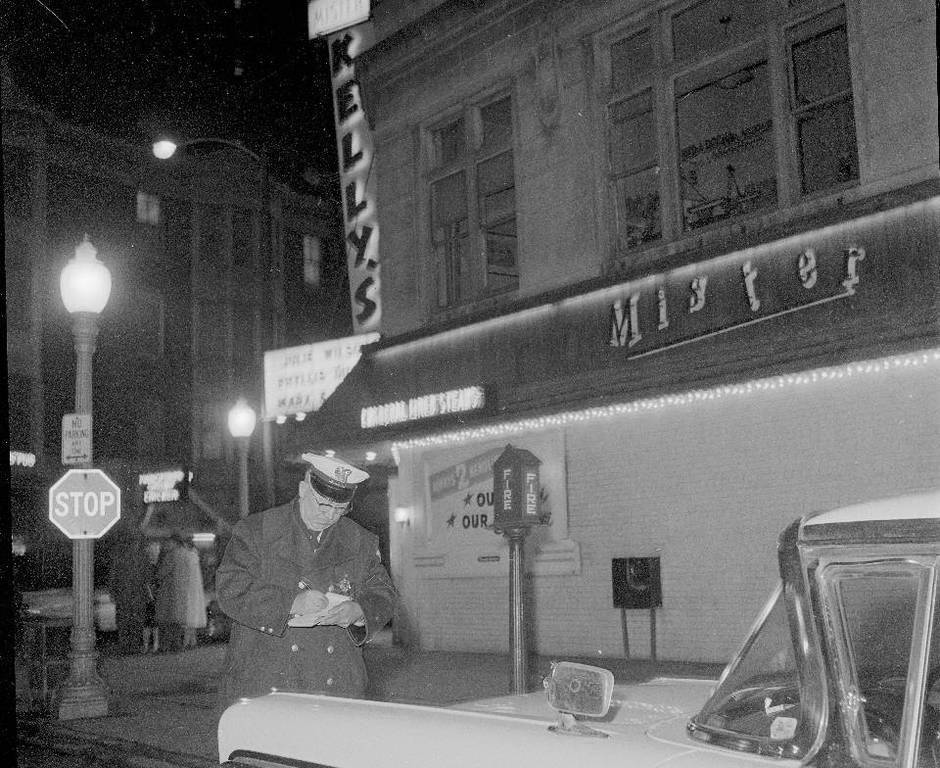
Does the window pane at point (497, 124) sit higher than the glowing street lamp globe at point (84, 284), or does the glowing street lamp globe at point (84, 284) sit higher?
the window pane at point (497, 124)

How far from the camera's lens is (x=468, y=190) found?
48.1 feet

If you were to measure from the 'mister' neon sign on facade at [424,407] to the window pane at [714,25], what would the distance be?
4781mm

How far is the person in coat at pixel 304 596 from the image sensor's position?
13.6 feet

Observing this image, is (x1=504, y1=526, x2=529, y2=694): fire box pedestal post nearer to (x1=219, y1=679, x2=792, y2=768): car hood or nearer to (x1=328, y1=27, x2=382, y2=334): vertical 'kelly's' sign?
(x1=219, y1=679, x2=792, y2=768): car hood

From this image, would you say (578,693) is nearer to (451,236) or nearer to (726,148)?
(726,148)

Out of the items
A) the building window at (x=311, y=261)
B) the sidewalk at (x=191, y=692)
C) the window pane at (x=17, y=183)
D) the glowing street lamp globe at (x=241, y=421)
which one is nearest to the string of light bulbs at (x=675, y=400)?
the glowing street lamp globe at (x=241, y=421)

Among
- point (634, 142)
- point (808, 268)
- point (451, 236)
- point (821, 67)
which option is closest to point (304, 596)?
point (808, 268)

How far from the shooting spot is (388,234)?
52.3ft

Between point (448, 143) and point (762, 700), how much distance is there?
1358 centimetres

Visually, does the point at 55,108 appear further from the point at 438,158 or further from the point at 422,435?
the point at 422,435

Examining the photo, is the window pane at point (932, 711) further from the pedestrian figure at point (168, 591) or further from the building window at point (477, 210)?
the pedestrian figure at point (168, 591)

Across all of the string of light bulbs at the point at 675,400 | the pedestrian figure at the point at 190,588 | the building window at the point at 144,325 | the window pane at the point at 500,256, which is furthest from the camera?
the building window at the point at 144,325

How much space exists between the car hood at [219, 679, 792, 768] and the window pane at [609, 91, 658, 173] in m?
9.97

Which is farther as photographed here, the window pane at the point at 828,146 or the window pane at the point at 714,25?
the window pane at the point at 714,25
